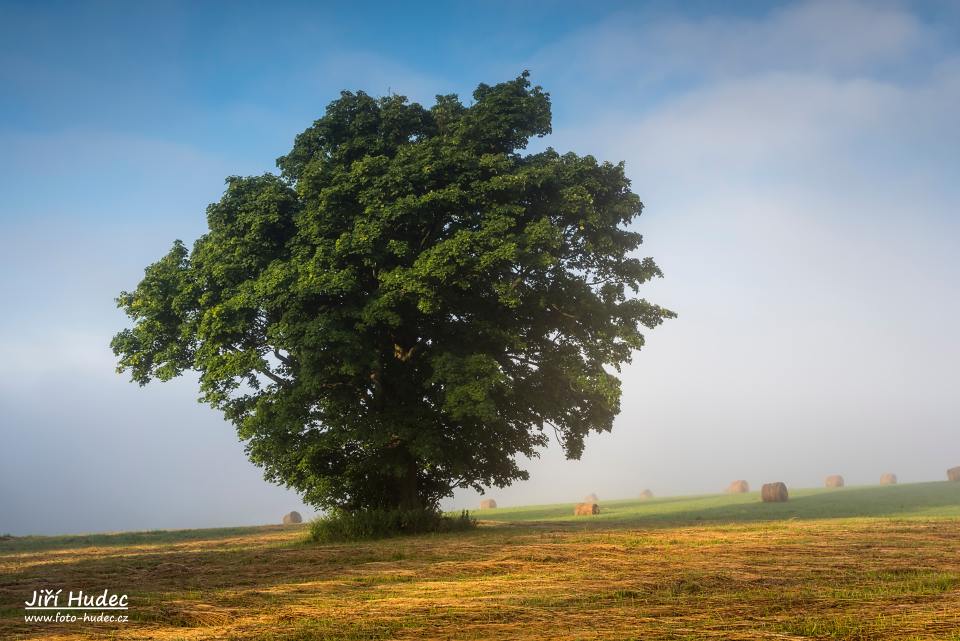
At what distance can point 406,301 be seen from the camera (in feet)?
70.8

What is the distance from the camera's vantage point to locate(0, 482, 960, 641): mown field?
6695 millimetres

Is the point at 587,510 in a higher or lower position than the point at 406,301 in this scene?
lower

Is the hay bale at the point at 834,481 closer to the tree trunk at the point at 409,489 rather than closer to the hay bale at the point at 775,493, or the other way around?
the hay bale at the point at 775,493

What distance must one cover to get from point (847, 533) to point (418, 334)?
13357 mm

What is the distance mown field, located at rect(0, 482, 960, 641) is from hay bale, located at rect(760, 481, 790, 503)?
25693 millimetres

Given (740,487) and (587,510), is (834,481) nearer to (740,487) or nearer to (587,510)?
(740,487)

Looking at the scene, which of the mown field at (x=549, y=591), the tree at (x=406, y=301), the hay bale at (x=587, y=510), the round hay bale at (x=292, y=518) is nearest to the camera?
the mown field at (x=549, y=591)

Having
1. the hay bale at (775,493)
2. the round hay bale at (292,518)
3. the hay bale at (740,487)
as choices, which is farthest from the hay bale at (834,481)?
the round hay bale at (292,518)

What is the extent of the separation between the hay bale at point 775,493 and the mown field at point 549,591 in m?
25.7

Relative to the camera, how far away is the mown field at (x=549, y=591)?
264 inches

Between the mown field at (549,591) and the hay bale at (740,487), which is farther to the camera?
the hay bale at (740,487)

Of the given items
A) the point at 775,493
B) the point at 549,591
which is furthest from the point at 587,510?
the point at 549,591

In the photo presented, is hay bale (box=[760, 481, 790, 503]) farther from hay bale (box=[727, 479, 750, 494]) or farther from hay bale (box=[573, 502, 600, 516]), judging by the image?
hay bale (box=[727, 479, 750, 494])

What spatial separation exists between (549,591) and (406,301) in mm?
13866
